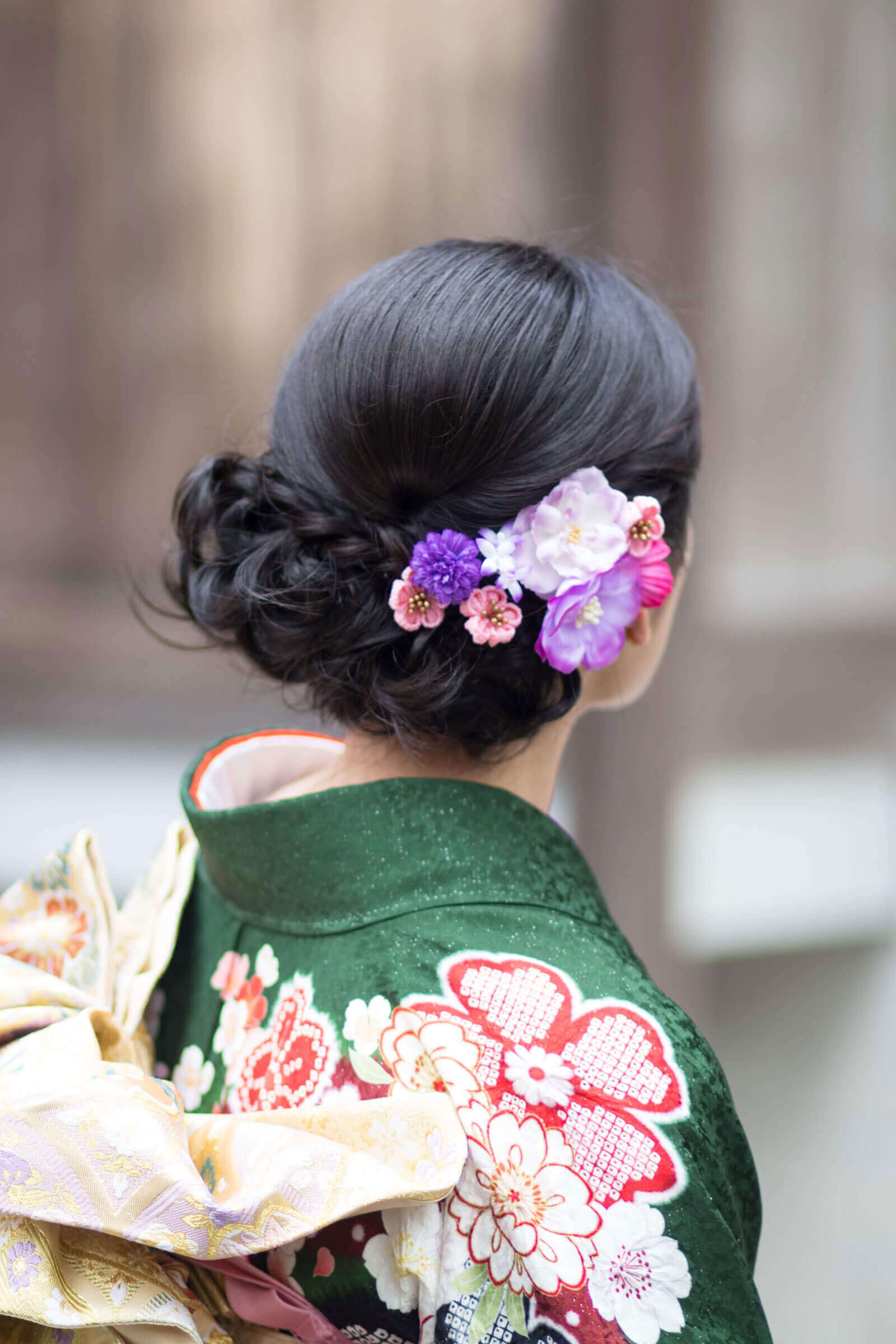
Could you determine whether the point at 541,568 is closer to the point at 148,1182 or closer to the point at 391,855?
the point at 391,855

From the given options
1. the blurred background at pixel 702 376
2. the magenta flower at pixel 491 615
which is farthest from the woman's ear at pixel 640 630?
the blurred background at pixel 702 376

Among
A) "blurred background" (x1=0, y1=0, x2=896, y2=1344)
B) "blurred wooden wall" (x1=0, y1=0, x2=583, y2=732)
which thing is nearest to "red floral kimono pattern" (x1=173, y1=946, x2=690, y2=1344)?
"blurred background" (x1=0, y1=0, x2=896, y2=1344)

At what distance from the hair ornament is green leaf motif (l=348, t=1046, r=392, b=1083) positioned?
10.9 inches

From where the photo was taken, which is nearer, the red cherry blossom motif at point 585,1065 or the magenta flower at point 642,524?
the red cherry blossom motif at point 585,1065

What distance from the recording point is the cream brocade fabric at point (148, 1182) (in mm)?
578

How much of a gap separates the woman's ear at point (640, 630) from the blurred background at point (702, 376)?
1.04m

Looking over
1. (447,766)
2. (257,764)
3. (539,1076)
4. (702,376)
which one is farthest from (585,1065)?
(702,376)

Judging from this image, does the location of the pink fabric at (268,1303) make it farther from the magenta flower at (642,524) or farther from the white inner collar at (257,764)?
the magenta flower at (642,524)

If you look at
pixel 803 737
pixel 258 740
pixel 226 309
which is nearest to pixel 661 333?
pixel 258 740

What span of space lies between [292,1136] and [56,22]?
6.10 feet

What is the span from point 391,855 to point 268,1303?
0.28m

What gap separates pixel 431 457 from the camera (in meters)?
0.72

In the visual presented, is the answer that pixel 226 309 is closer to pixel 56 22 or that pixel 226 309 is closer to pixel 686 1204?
pixel 56 22

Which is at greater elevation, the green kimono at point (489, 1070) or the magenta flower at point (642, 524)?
the magenta flower at point (642, 524)
